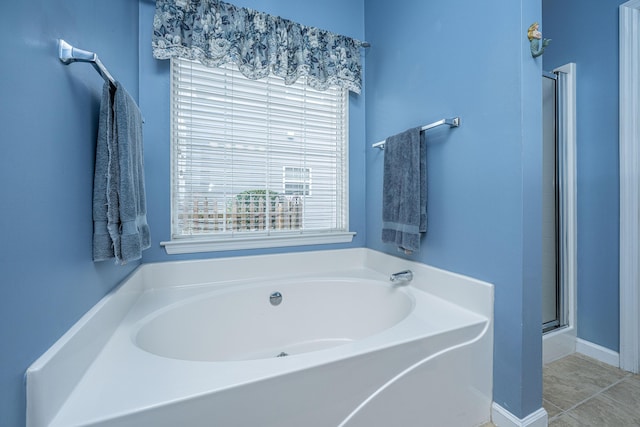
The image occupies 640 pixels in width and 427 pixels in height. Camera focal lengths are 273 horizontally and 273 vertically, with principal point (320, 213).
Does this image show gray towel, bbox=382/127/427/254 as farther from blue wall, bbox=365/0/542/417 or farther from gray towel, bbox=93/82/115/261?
gray towel, bbox=93/82/115/261

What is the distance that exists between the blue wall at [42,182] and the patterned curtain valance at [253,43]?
21.6 inches

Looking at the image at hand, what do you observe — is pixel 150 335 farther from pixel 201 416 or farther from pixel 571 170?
pixel 571 170

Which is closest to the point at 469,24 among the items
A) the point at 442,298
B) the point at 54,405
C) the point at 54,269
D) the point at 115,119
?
the point at 442,298

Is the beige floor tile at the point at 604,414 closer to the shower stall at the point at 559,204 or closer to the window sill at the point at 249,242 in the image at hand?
the shower stall at the point at 559,204

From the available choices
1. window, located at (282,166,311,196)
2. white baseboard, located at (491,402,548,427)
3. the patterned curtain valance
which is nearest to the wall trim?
white baseboard, located at (491,402,548,427)

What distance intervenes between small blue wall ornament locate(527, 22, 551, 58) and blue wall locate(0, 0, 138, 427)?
5.41 feet

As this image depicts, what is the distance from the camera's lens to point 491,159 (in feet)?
4.02

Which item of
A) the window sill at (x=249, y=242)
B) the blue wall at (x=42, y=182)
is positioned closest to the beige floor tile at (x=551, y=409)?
the window sill at (x=249, y=242)

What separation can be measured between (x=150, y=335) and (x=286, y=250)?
36.2 inches

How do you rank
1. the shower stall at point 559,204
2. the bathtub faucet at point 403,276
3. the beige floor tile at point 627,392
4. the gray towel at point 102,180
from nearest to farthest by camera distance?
1. the gray towel at point 102,180
2. the beige floor tile at point 627,392
3. the bathtub faucet at point 403,276
4. the shower stall at point 559,204

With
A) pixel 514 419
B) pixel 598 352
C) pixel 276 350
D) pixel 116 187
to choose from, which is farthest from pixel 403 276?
pixel 116 187

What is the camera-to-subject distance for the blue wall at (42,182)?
588mm

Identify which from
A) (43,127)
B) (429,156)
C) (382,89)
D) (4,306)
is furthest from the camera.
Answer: (382,89)

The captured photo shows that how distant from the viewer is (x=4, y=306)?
56 cm
